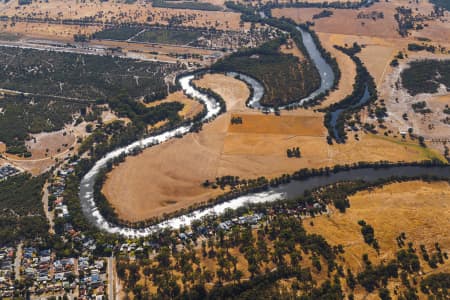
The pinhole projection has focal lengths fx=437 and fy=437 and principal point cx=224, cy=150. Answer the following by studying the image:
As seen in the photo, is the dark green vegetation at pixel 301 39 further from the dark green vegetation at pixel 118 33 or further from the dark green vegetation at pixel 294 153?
the dark green vegetation at pixel 118 33

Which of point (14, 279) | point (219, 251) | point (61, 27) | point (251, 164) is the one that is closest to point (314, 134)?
point (251, 164)

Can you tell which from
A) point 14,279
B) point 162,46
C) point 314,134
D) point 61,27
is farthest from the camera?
point 61,27

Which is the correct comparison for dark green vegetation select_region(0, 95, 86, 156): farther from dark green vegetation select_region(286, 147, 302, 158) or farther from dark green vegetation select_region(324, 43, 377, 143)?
dark green vegetation select_region(324, 43, 377, 143)

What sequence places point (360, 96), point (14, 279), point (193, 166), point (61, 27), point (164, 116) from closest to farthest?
1. point (14, 279)
2. point (193, 166)
3. point (164, 116)
4. point (360, 96)
5. point (61, 27)

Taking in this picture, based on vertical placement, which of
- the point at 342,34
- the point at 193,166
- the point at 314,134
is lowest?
the point at 193,166

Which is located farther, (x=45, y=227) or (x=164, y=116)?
(x=164, y=116)

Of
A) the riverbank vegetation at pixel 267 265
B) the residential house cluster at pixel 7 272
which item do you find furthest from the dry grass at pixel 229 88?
the residential house cluster at pixel 7 272

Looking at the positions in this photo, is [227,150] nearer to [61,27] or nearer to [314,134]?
[314,134]
